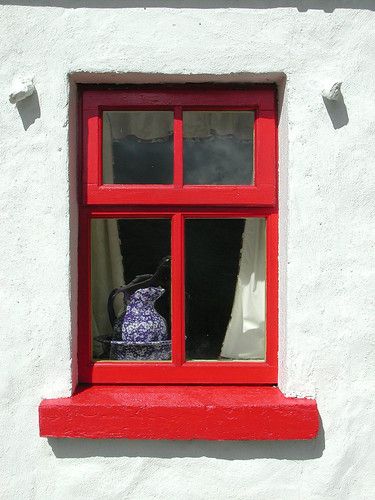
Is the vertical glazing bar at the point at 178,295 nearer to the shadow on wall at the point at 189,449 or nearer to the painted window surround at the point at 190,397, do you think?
the painted window surround at the point at 190,397

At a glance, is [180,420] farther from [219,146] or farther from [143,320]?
[219,146]

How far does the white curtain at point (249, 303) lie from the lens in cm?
314

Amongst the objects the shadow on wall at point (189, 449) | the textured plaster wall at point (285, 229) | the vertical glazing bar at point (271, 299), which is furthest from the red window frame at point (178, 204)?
the shadow on wall at point (189, 449)

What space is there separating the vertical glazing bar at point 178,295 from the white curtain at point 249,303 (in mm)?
207

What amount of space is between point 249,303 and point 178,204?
1.81ft

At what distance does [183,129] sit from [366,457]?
1.59 m

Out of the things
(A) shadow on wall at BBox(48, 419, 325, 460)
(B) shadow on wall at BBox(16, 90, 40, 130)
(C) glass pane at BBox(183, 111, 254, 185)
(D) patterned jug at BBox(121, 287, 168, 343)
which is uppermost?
(B) shadow on wall at BBox(16, 90, 40, 130)

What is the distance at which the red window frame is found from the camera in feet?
9.96

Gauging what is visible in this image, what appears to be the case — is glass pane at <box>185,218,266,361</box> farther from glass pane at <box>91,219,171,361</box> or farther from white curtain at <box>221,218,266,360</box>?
glass pane at <box>91,219,171,361</box>

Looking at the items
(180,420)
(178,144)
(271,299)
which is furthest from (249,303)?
(178,144)

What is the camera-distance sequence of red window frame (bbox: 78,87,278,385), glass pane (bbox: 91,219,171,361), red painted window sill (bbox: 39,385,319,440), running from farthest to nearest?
glass pane (bbox: 91,219,171,361), red window frame (bbox: 78,87,278,385), red painted window sill (bbox: 39,385,319,440)

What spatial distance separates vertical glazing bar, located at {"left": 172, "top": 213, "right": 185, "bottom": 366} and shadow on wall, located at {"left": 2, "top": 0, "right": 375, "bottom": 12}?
885 mm

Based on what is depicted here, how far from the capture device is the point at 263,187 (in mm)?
3043

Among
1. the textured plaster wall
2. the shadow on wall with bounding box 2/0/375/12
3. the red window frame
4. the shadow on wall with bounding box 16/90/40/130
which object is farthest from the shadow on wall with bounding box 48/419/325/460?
the shadow on wall with bounding box 2/0/375/12
